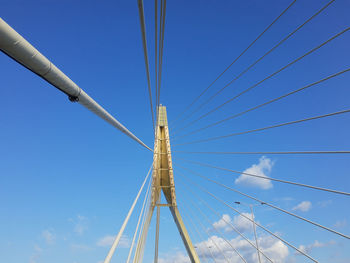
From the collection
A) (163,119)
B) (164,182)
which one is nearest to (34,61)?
(164,182)

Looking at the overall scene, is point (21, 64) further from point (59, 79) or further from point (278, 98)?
point (278, 98)

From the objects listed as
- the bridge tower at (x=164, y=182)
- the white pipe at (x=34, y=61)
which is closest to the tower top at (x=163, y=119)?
the bridge tower at (x=164, y=182)

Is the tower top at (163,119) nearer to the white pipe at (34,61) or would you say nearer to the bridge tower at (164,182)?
the bridge tower at (164,182)

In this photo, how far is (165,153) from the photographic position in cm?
1275

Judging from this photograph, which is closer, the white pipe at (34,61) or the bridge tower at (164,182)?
the white pipe at (34,61)

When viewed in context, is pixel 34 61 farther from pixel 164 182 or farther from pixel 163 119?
pixel 163 119

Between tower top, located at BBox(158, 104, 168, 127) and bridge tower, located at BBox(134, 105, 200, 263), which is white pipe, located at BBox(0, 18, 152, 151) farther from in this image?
tower top, located at BBox(158, 104, 168, 127)

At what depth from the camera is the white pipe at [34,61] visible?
1.85 meters

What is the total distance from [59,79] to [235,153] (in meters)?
6.31

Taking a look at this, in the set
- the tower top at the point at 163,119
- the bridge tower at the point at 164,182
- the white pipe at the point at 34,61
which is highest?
the tower top at the point at 163,119

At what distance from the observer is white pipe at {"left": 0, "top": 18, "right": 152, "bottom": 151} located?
1.85m

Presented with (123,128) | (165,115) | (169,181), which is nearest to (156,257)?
(169,181)

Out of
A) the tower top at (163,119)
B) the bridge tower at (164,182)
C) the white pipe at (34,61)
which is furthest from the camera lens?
the tower top at (163,119)

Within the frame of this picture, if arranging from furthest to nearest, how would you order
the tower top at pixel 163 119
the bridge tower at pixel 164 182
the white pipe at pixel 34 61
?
1. the tower top at pixel 163 119
2. the bridge tower at pixel 164 182
3. the white pipe at pixel 34 61
